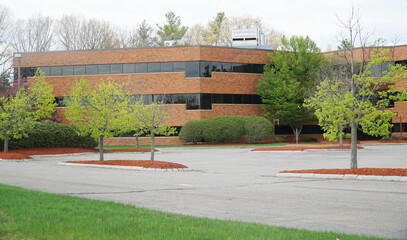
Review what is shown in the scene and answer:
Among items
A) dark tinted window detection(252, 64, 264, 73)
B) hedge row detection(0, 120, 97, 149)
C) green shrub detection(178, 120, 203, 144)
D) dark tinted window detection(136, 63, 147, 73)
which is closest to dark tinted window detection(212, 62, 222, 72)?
dark tinted window detection(252, 64, 264, 73)

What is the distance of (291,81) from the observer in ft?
162

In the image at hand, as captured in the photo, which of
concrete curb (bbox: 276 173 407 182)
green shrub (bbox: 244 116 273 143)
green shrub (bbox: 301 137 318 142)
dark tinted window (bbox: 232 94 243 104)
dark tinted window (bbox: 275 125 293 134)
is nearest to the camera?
concrete curb (bbox: 276 173 407 182)

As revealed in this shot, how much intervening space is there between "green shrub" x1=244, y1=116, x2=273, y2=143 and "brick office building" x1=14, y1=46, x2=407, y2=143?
14.7 ft

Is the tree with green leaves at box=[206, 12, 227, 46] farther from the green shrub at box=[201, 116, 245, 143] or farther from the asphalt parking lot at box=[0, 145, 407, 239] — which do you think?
the asphalt parking lot at box=[0, 145, 407, 239]

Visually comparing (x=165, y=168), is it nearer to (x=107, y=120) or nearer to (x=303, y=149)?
(x=107, y=120)

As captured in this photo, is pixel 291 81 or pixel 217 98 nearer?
pixel 291 81

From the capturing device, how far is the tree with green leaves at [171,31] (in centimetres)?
7738

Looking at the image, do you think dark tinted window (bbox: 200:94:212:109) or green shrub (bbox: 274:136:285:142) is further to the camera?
green shrub (bbox: 274:136:285:142)

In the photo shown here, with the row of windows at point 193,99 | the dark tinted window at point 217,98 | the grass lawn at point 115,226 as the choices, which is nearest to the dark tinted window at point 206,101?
the row of windows at point 193,99

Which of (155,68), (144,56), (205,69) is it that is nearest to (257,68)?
(205,69)

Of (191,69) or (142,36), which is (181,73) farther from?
(142,36)

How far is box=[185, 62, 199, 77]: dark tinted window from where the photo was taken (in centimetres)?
5000

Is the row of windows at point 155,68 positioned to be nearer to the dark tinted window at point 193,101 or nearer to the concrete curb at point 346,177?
the dark tinted window at point 193,101

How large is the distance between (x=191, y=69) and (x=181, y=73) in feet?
3.72
